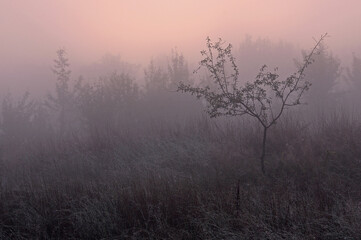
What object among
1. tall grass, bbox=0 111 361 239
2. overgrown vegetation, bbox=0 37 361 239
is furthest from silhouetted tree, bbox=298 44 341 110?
overgrown vegetation, bbox=0 37 361 239

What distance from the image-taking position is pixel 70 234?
5.55m

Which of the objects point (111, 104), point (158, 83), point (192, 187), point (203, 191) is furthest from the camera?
point (158, 83)

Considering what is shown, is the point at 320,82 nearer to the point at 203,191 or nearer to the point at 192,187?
the point at 192,187

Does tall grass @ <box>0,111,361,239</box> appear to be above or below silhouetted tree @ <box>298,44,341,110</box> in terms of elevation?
below

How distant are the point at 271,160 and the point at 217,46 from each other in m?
3.81

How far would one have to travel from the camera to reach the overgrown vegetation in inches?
199

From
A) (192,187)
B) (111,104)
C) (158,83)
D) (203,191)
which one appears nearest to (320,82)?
(158,83)

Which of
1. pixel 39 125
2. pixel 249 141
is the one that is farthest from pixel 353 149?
pixel 39 125

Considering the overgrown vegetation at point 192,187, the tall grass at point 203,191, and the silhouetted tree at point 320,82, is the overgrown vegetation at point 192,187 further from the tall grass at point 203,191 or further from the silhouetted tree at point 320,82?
the silhouetted tree at point 320,82

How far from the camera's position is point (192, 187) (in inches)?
267

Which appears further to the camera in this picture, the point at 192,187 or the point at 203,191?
the point at 192,187

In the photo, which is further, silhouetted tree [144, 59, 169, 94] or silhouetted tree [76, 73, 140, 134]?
silhouetted tree [144, 59, 169, 94]

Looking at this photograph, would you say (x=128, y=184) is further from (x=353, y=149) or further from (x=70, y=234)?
(x=353, y=149)

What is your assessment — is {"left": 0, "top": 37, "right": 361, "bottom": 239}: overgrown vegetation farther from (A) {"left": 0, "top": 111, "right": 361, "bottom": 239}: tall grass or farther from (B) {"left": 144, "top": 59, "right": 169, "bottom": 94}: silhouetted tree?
(B) {"left": 144, "top": 59, "right": 169, "bottom": 94}: silhouetted tree
